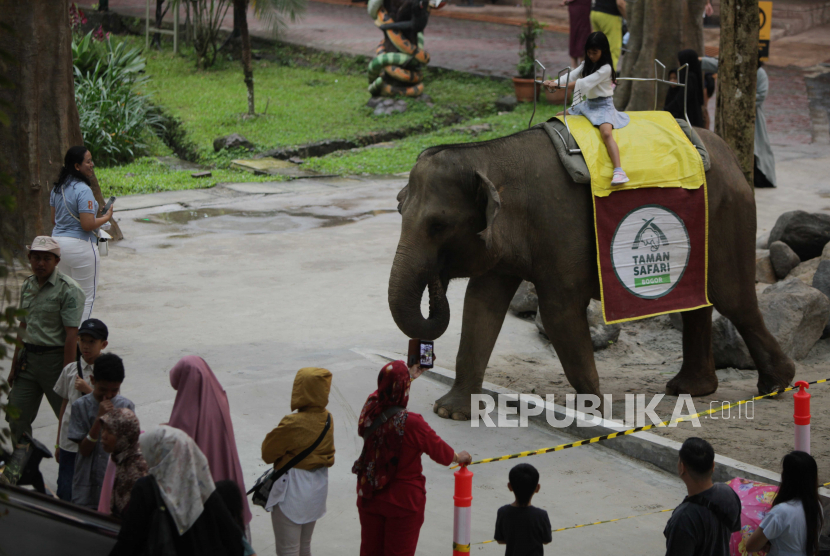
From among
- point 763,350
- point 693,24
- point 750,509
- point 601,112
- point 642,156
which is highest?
point 693,24

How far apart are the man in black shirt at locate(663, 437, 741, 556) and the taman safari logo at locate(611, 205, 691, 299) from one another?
266 centimetres

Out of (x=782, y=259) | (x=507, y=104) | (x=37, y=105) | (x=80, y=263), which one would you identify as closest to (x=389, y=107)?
(x=507, y=104)

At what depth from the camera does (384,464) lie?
4.34 meters

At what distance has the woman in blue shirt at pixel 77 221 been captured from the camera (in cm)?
724

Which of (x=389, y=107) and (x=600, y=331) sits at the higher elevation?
(x=389, y=107)

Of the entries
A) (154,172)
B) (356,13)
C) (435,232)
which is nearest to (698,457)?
(435,232)

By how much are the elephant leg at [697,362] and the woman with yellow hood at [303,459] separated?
3.94 m

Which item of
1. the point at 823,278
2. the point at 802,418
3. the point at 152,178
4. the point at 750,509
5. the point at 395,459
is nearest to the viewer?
the point at 395,459

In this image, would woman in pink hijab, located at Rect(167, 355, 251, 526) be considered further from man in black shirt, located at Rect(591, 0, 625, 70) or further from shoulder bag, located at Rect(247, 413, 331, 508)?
man in black shirt, located at Rect(591, 0, 625, 70)

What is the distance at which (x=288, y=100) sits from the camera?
2231cm

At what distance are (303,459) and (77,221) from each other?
3.83 metres

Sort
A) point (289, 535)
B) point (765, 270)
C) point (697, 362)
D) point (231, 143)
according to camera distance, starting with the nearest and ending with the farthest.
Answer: point (289, 535) < point (697, 362) < point (765, 270) < point (231, 143)

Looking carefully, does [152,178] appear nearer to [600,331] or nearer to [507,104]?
[507,104]

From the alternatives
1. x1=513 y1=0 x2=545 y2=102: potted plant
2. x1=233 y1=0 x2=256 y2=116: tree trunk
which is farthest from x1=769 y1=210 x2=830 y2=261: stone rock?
x1=233 y1=0 x2=256 y2=116: tree trunk
